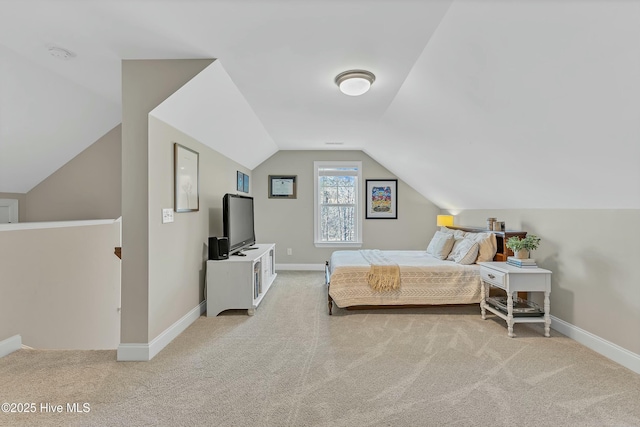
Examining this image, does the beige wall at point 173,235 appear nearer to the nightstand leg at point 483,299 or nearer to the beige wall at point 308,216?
the beige wall at point 308,216

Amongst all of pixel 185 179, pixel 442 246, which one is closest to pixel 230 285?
pixel 185 179

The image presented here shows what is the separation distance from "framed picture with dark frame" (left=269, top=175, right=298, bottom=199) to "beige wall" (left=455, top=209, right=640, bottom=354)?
12.6 feet

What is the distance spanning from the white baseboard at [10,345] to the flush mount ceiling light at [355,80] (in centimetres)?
352

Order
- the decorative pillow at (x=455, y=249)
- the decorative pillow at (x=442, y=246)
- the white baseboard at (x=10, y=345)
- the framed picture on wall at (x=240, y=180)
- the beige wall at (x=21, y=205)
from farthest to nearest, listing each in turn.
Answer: the framed picture on wall at (x=240, y=180), the decorative pillow at (x=442, y=246), the decorative pillow at (x=455, y=249), the beige wall at (x=21, y=205), the white baseboard at (x=10, y=345)

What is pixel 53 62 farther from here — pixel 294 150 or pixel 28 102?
pixel 294 150

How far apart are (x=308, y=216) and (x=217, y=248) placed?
8.37ft

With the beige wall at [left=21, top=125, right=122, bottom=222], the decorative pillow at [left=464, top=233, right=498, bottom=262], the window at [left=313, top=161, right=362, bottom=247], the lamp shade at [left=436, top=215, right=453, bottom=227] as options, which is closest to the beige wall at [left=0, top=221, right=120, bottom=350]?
the beige wall at [left=21, top=125, right=122, bottom=222]

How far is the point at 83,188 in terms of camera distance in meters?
3.68

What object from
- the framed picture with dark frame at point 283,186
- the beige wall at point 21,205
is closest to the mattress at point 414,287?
the framed picture with dark frame at point 283,186

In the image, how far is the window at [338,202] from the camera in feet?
18.8

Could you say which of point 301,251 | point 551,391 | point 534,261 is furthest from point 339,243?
point 551,391

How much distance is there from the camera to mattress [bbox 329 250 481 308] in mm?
3289

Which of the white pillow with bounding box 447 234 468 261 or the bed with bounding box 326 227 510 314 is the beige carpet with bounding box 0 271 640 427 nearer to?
the bed with bounding box 326 227 510 314

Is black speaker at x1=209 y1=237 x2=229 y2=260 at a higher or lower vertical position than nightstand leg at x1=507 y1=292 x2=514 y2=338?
higher
